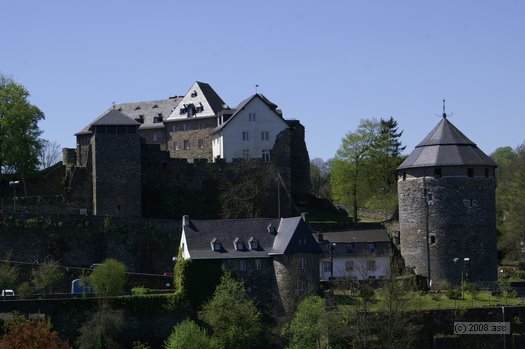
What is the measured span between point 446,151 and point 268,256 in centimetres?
1418

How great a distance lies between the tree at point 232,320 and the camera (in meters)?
59.4

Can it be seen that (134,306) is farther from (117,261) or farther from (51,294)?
(117,261)

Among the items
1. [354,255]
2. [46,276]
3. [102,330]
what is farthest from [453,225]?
[46,276]

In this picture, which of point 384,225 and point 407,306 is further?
point 384,225

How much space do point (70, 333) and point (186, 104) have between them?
111 feet

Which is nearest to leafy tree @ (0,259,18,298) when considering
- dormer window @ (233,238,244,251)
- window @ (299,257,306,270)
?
dormer window @ (233,238,244,251)

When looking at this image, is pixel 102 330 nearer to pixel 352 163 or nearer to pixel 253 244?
pixel 253 244

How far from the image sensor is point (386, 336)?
59.0 metres

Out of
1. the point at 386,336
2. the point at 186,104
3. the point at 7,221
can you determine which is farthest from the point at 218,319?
the point at 186,104

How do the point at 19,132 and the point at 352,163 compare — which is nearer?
the point at 19,132

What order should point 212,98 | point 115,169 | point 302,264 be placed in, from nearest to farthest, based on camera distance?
point 302,264 → point 115,169 → point 212,98

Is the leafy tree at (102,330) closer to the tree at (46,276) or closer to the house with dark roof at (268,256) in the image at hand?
the tree at (46,276)

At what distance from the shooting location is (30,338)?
5297 cm

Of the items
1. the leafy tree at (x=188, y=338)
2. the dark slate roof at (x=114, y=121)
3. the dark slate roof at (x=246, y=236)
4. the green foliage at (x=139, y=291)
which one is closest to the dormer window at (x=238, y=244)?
the dark slate roof at (x=246, y=236)
